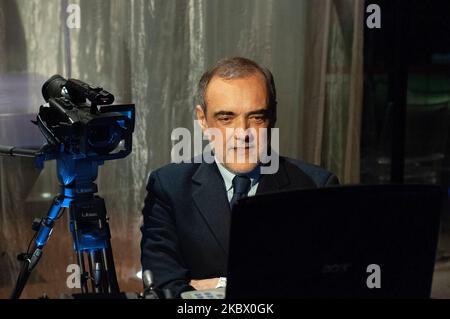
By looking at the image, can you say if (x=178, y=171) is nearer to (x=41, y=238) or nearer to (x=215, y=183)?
Answer: (x=215, y=183)

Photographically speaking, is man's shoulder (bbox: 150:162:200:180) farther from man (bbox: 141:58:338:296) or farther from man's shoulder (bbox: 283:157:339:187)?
man's shoulder (bbox: 283:157:339:187)

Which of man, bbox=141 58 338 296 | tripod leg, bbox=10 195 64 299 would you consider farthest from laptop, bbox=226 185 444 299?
tripod leg, bbox=10 195 64 299

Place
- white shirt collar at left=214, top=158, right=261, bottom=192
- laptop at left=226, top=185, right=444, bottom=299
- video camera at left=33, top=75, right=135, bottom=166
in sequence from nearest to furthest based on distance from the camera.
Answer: laptop at left=226, top=185, right=444, bottom=299 < video camera at left=33, top=75, right=135, bottom=166 < white shirt collar at left=214, top=158, right=261, bottom=192

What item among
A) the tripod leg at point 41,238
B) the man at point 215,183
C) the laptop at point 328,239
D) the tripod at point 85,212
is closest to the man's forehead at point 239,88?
the man at point 215,183

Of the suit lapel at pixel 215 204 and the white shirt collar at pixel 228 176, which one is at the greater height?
the white shirt collar at pixel 228 176

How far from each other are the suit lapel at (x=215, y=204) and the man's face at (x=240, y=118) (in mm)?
90

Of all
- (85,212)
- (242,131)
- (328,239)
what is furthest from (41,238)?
(328,239)

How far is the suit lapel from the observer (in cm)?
179

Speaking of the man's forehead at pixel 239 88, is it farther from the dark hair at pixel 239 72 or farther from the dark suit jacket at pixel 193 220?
the dark suit jacket at pixel 193 220

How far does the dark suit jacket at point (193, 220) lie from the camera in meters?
1.78

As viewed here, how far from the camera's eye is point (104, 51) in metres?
3.13

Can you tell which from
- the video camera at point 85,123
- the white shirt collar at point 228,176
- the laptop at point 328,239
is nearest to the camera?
the laptop at point 328,239
